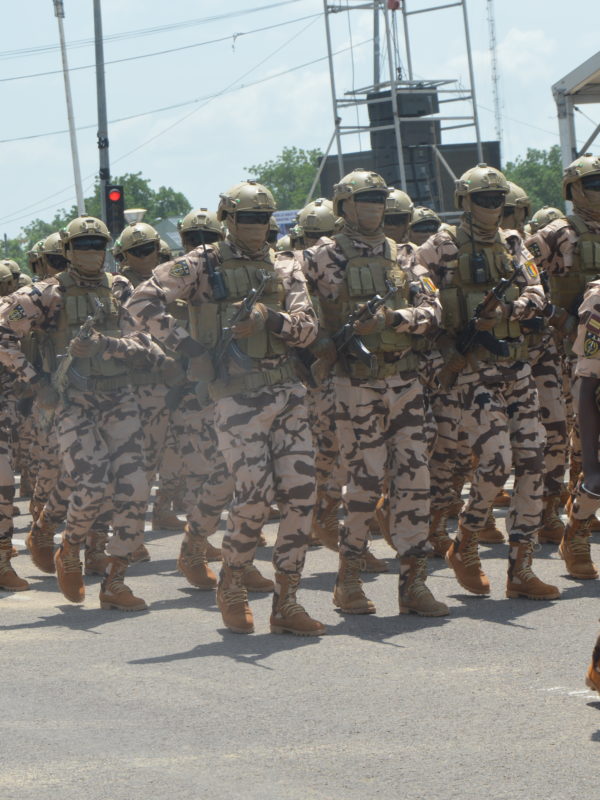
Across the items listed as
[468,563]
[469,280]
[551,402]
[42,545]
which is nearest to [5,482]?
[42,545]

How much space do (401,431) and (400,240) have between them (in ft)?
8.48

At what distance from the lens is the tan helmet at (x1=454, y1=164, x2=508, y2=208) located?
8297 millimetres

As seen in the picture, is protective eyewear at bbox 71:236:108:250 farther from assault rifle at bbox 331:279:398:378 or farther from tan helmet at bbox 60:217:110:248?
assault rifle at bbox 331:279:398:378

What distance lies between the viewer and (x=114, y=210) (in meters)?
22.9

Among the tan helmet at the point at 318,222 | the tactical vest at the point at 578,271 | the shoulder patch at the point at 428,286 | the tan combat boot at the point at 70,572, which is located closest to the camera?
the shoulder patch at the point at 428,286

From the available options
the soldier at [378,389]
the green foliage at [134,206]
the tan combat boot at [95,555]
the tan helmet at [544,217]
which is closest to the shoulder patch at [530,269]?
the soldier at [378,389]

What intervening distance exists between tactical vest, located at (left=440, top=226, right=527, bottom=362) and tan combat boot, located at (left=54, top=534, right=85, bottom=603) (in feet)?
8.52

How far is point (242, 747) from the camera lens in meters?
5.35

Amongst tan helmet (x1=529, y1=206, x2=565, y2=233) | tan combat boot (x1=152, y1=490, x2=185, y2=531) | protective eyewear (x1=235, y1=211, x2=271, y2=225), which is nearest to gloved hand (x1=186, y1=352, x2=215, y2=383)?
protective eyewear (x1=235, y1=211, x2=271, y2=225)

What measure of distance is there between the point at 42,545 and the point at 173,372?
5.00 feet

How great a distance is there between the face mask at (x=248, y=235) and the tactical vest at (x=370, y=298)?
0.47m

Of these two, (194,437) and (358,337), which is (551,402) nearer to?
(358,337)

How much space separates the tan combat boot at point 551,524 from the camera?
1005cm

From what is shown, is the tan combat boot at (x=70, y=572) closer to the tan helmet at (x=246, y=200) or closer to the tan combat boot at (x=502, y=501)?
the tan helmet at (x=246, y=200)
